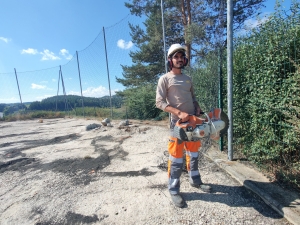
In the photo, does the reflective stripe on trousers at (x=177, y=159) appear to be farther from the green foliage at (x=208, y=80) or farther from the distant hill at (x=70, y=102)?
the distant hill at (x=70, y=102)

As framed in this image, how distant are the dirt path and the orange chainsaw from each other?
875 millimetres

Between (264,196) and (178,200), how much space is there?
1042 millimetres

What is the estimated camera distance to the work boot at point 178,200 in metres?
2.09

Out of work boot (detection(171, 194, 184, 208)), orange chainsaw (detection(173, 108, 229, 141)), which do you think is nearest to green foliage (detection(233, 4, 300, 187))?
orange chainsaw (detection(173, 108, 229, 141))

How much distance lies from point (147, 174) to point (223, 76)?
2.36m

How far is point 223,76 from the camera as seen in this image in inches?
138

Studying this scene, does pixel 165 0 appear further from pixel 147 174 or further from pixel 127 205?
pixel 127 205

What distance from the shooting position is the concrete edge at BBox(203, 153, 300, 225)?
1.81 m

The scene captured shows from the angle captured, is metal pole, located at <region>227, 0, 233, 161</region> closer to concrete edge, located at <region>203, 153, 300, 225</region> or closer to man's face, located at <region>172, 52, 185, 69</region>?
concrete edge, located at <region>203, 153, 300, 225</region>

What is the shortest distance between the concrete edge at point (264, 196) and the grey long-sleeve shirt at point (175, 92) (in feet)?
4.37

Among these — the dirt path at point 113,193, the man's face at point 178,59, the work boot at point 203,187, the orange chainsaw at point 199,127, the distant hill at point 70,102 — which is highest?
the man's face at point 178,59

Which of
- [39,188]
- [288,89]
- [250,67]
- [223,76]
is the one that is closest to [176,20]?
[223,76]

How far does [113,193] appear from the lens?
2502 mm

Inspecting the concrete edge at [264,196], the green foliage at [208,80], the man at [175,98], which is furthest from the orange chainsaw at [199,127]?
the green foliage at [208,80]
